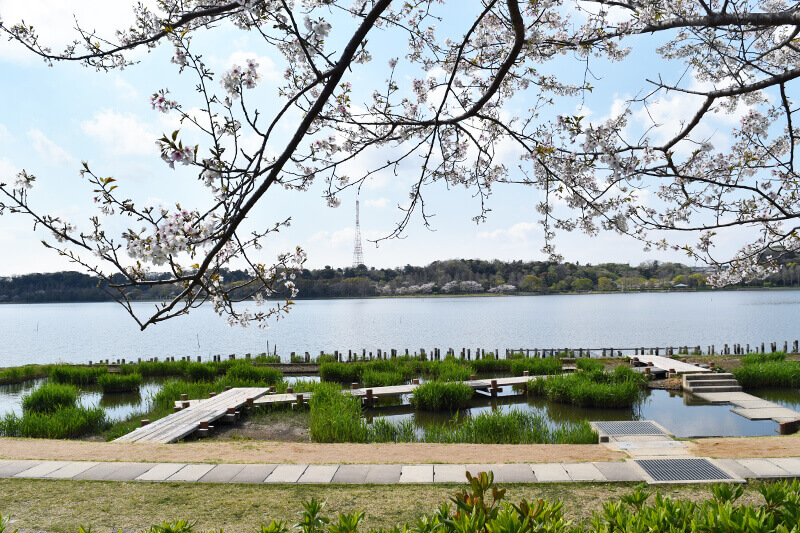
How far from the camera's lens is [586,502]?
5.27m

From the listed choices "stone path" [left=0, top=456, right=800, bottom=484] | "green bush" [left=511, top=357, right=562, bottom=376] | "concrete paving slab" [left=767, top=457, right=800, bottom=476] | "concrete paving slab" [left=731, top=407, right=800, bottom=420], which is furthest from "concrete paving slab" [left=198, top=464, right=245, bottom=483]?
"green bush" [left=511, top=357, right=562, bottom=376]

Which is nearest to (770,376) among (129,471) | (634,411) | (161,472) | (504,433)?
(634,411)

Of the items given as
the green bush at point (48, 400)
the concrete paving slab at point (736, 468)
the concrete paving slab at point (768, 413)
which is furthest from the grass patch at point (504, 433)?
the green bush at point (48, 400)

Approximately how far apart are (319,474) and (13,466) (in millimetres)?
4109

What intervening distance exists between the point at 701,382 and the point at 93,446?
1422 cm

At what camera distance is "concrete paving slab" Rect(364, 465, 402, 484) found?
6078 mm

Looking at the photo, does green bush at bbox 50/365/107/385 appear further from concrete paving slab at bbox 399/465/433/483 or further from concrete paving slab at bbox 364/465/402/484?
concrete paving slab at bbox 399/465/433/483

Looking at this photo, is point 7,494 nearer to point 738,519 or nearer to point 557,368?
point 738,519

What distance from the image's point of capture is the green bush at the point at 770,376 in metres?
14.4

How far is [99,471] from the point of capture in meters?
6.58

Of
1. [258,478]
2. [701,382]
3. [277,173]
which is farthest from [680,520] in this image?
[701,382]

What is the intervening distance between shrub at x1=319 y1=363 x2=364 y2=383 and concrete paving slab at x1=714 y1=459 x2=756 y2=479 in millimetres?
11443

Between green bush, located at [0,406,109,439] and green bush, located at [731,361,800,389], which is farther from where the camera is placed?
green bush, located at [731,361,800,389]

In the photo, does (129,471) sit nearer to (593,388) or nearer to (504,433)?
(504,433)
